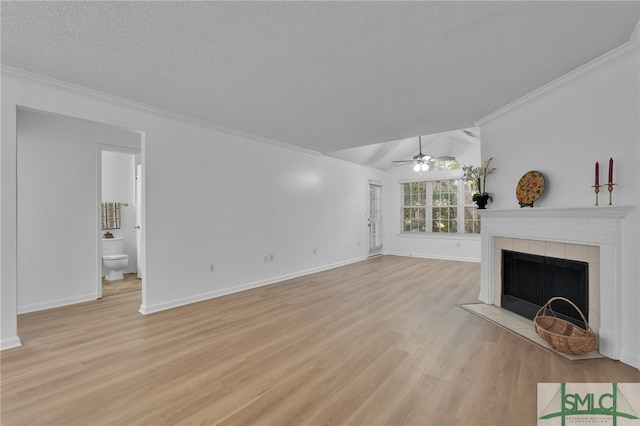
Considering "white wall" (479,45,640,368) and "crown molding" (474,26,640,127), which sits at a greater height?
"crown molding" (474,26,640,127)

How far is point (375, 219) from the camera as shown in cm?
859

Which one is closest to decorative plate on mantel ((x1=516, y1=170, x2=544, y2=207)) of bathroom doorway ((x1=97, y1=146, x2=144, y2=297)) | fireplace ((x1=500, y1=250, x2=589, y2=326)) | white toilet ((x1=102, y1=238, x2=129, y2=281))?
fireplace ((x1=500, y1=250, x2=589, y2=326))

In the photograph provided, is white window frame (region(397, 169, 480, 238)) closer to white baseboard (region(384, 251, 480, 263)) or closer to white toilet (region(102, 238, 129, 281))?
white baseboard (region(384, 251, 480, 263))

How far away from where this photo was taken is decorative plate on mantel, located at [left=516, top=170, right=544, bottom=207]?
3.19 metres

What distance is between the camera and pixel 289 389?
2074mm

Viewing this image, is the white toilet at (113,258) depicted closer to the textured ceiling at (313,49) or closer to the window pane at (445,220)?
the textured ceiling at (313,49)

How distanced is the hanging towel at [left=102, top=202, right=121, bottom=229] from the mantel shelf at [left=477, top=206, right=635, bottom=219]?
6482 millimetres

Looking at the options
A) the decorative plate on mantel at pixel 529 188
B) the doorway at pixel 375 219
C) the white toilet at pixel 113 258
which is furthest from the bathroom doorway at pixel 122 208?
the decorative plate on mantel at pixel 529 188

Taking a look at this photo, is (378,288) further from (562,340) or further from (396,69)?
(396,69)

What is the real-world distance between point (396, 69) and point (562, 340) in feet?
8.79

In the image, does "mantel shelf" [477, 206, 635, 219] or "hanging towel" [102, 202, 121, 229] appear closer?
"mantel shelf" [477, 206, 635, 219]

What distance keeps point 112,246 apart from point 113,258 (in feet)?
1.52

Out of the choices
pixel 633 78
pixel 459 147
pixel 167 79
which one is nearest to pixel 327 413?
pixel 167 79

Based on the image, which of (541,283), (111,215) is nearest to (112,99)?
(111,215)
